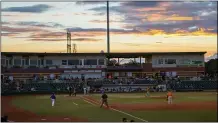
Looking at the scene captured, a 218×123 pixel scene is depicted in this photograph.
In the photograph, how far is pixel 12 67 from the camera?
67125 mm

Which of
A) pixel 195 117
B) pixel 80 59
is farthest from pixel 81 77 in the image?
pixel 195 117

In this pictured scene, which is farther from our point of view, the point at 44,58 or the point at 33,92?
the point at 44,58

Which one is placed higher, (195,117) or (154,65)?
(154,65)

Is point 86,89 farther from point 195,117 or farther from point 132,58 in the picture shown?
point 195,117

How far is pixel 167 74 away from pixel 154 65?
3.09 m

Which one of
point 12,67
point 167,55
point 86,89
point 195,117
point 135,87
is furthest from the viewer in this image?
point 167,55

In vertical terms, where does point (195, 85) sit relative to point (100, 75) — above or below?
below

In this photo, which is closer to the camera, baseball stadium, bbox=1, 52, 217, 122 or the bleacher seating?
baseball stadium, bbox=1, 52, 217, 122

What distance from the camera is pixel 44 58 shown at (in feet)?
227

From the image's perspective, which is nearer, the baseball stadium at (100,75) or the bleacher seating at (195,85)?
the baseball stadium at (100,75)

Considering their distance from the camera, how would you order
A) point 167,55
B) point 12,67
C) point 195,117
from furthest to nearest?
point 167,55
point 12,67
point 195,117

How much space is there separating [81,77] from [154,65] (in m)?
13.1

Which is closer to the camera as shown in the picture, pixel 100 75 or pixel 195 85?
pixel 195 85

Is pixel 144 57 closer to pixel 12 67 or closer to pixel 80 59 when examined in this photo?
pixel 80 59
